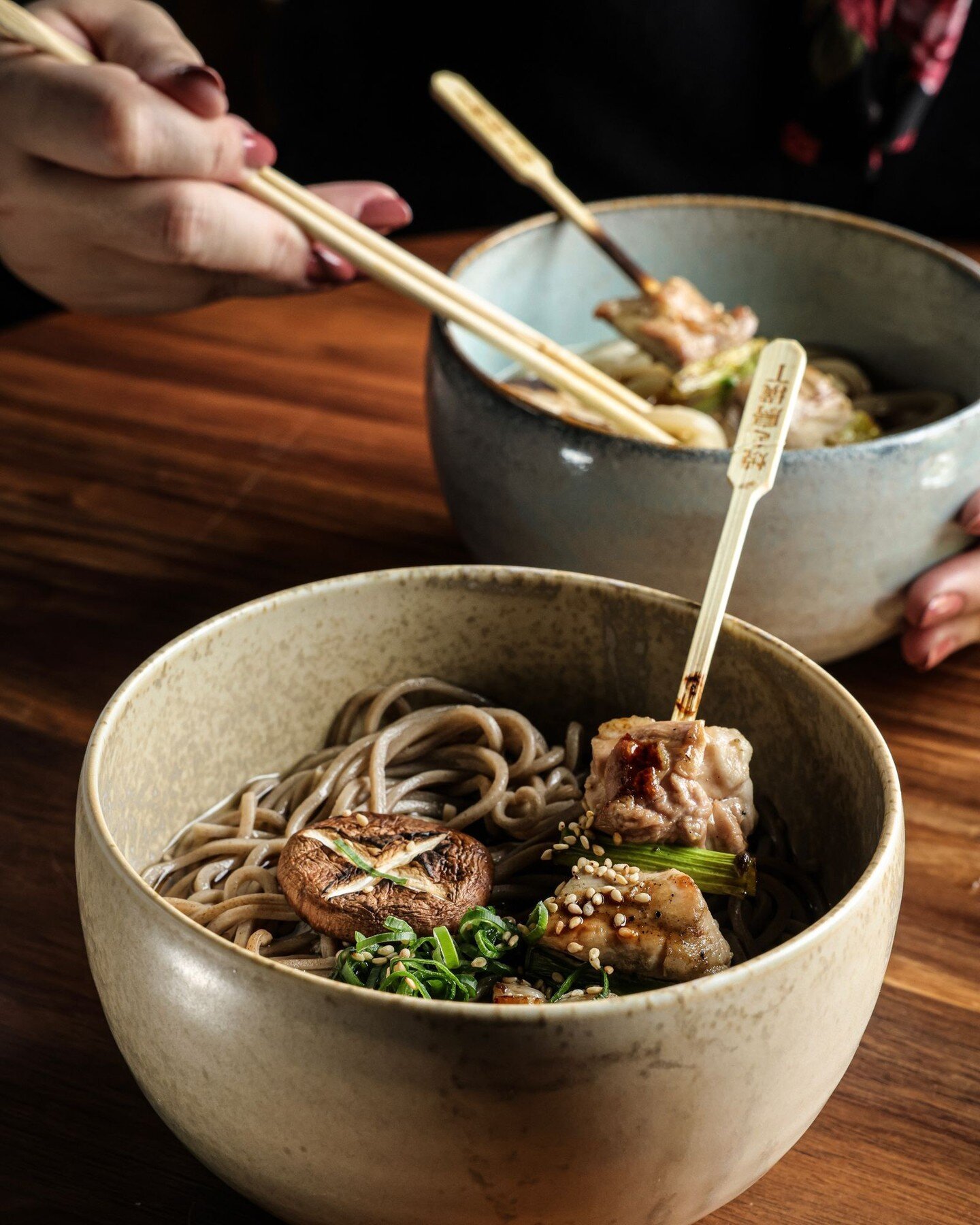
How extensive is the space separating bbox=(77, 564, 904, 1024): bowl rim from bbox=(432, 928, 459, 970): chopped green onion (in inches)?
5.6

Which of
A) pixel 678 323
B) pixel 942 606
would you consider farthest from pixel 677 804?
pixel 678 323

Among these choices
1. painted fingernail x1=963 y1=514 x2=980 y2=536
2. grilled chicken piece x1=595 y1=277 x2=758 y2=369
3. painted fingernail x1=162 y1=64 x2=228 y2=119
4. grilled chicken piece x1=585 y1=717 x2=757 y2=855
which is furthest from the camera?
grilled chicken piece x1=595 y1=277 x2=758 y2=369

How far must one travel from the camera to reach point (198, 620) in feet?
4.50

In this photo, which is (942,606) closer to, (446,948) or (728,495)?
(728,495)

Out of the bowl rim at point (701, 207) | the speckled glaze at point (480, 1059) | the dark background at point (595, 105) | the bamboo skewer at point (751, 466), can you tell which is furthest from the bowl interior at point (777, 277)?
the speckled glaze at point (480, 1059)

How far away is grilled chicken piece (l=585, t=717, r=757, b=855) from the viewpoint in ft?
2.88

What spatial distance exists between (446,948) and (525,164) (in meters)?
1.11

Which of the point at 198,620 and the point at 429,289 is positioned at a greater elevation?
the point at 429,289

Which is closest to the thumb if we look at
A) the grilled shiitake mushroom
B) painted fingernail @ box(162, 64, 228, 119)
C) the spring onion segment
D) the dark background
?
painted fingernail @ box(162, 64, 228, 119)

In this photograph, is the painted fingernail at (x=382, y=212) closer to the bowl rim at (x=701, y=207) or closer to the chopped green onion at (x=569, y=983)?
the bowl rim at (x=701, y=207)

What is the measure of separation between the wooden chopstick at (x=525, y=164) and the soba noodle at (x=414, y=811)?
0.70 meters

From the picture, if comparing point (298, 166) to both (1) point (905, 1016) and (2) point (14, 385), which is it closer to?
(2) point (14, 385)

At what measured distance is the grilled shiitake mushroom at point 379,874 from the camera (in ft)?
2.73

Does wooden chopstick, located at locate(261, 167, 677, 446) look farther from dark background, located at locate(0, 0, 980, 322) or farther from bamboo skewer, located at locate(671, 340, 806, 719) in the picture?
dark background, located at locate(0, 0, 980, 322)
